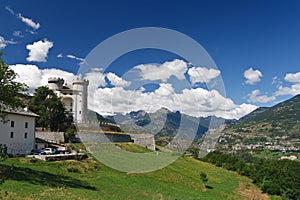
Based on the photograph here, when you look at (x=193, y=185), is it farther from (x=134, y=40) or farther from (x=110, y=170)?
(x=134, y=40)

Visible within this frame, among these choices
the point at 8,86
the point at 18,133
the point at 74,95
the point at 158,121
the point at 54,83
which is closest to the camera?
the point at 8,86

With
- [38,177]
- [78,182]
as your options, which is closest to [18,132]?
[38,177]

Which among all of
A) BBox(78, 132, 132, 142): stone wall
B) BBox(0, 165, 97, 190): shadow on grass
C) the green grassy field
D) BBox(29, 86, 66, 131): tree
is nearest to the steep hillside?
BBox(78, 132, 132, 142): stone wall

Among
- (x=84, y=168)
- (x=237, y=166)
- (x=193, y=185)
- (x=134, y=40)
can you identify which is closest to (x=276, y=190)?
(x=193, y=185)

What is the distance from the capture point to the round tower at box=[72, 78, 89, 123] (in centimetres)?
9581

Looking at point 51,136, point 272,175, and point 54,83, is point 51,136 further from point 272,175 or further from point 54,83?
point 272,175

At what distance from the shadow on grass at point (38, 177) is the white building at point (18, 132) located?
15.7 meters

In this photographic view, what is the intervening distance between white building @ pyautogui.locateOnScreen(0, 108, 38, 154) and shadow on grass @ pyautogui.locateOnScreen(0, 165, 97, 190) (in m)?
15.7

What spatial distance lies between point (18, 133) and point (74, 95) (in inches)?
1900

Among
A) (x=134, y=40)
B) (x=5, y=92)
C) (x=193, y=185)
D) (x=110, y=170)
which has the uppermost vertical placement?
(x=134, y=40)

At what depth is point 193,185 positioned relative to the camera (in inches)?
1839

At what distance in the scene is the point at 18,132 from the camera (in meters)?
49.6

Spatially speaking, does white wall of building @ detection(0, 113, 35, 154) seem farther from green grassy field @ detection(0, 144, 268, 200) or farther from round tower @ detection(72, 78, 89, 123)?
round tower @ detection(72, 78, 89, 123)

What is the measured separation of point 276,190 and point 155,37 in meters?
46.4
